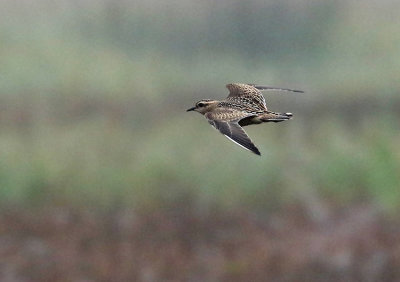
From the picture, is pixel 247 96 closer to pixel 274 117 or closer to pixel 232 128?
pixel 274 117

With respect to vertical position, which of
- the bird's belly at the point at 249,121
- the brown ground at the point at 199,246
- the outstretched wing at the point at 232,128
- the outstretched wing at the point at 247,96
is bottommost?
the brown ground at the point at 199,246

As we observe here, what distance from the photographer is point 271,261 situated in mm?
69625

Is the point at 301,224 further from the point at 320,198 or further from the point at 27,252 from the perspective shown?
the point at 27,252

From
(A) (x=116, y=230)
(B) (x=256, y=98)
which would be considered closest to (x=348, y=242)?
(A) (x=116, y=230)

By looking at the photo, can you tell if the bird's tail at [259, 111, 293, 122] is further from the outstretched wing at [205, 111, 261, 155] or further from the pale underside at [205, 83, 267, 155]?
the outstretched wing at [205, 111, 261, 155]

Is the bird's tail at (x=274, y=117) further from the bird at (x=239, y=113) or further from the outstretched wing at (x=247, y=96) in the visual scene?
the outstretched wing at (x=247, y=96)

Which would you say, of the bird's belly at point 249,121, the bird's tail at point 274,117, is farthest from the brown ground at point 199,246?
the bird's tail at point 274,117

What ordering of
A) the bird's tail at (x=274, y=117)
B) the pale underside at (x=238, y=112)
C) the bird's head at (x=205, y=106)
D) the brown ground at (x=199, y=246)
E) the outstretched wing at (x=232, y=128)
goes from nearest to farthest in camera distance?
the outstretched wing at (x=232, y=128) → the pale underside at (x=238, y=112) → the bird's tail at (x=274, y=117) → the bird's head at (x=205, y=106) → the brown ground at (x=199, y=246)

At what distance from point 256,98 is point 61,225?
2184 inches

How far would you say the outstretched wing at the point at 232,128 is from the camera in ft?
54.4

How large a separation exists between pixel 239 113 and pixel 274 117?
29.6 inches

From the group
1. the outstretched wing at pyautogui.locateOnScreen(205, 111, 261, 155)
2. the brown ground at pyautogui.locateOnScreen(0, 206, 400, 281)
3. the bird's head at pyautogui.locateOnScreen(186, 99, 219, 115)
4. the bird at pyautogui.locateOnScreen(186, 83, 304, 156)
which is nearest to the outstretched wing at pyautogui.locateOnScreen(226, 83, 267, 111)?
the bird at pyautogui.locateOnScreen(186, 83, 304, 156)

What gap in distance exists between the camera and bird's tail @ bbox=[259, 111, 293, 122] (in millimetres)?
17647

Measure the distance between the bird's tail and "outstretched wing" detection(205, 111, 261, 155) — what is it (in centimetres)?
28
